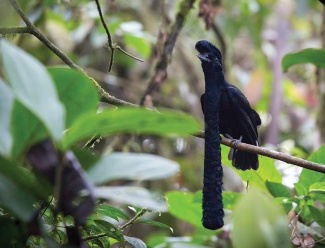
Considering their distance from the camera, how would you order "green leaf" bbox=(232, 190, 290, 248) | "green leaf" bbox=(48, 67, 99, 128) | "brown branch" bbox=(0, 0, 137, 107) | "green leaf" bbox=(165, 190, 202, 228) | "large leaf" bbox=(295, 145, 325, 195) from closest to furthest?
1. "green leaf" bbox=(232, 190, 290, 248)
2. "green leaf" bbox=(48, 67, 99, 128)
3. "brown branch" bbox=(0, 0, 137, 107)
4. "large leaf" bbox=(295, 145, 325, 195)
5. "green leaf" bbox=(165, 190, 202, 228)

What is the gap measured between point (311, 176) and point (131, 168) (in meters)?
0.82

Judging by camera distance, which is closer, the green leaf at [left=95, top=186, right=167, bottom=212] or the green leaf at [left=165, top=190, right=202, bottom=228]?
the green leaf at [left=95, top=186, right=167, bottom=212]

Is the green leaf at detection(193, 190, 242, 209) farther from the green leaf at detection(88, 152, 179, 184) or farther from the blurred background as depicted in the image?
the blurred background

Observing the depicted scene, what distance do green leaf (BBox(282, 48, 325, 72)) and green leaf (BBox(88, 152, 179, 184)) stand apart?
0.86m

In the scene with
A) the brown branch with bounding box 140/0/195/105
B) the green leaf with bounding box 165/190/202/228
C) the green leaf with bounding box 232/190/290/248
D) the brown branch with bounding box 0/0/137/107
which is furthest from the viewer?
the brown branch with bounding box 140/0/195/105

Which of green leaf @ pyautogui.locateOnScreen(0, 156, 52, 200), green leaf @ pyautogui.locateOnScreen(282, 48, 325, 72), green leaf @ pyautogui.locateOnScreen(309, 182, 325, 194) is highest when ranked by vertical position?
green leaf @ pyautogui.locateOnScreen(282, 48, 325, 72)

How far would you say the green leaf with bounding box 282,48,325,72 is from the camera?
138 centimetres

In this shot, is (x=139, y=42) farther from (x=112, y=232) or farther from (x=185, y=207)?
(x=112, y=232)

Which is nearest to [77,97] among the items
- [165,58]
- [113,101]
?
[113,101]

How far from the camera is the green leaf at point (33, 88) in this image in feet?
1.96

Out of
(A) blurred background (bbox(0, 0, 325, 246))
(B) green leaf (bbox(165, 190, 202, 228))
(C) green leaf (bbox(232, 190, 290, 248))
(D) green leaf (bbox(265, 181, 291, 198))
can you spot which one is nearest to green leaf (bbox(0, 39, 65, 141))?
(C) green leaf (bbox(232, 190, 290, 248))

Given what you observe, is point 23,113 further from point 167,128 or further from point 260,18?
point 260,18

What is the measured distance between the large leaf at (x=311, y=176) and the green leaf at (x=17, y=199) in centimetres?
81

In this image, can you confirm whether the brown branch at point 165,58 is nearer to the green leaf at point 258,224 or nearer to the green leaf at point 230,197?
the green leaf at point 230,197
